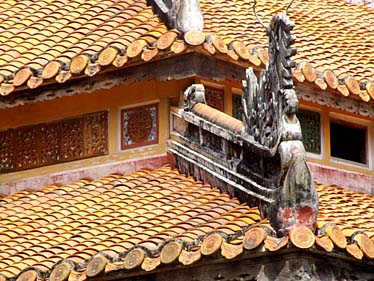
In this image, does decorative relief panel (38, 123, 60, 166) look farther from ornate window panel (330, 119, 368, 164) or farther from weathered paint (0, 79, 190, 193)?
ornate window panel (330, 119, 368, 164)

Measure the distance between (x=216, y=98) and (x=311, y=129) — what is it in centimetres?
154

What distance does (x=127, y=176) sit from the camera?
81.3ft

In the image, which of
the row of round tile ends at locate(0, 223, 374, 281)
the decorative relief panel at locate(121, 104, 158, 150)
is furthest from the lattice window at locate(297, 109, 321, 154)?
the row of round tile ends at locate(0, 223, 374, 281)

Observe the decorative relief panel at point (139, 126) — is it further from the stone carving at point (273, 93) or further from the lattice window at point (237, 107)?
the stone carving at point (273, 93)

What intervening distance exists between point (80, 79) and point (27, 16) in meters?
2.44

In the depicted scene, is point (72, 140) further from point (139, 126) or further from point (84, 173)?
point (139, 126)

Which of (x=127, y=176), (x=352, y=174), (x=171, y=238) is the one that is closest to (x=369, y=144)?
(x=352, y=174)

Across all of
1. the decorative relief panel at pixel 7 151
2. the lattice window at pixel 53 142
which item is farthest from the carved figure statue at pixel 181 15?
the decorative relief panel at pixel 7 151

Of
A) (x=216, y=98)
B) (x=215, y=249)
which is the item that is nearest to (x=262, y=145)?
(x=215, y=249)

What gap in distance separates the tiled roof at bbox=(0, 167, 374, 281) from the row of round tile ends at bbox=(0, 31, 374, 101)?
132 cm

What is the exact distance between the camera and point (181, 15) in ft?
80.3

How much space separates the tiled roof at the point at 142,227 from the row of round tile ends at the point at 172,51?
1.32 metres

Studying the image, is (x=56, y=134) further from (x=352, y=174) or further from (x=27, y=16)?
(x=352, y=174)

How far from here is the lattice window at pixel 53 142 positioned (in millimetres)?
25391
